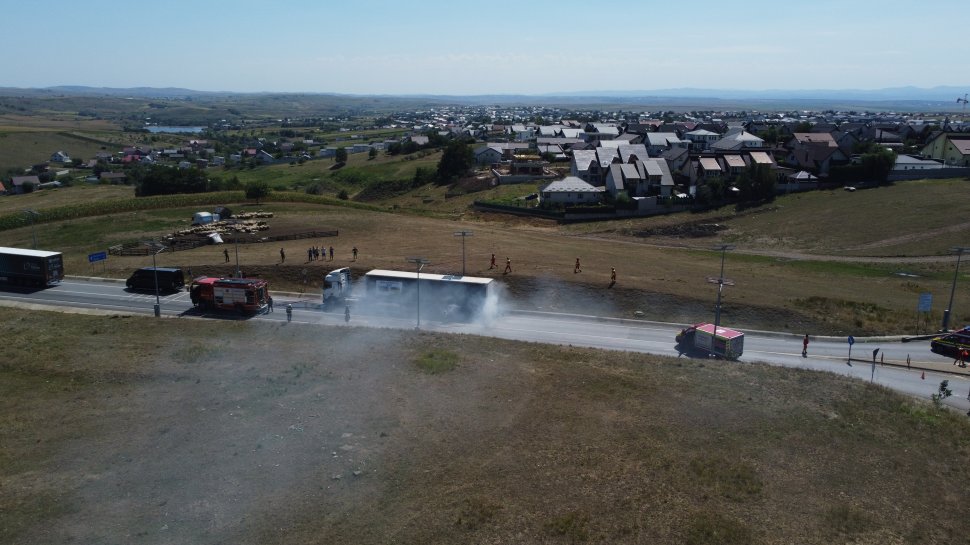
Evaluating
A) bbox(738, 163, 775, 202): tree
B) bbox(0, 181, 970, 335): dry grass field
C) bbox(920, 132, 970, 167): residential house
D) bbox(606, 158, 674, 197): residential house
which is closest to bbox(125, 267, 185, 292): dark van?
bbox(0, 181, 970, 335): dry grass field

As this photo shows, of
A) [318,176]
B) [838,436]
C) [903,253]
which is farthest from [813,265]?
[318,176]

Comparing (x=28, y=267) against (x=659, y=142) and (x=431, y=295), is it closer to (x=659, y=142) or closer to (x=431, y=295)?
(x=431, y=295)

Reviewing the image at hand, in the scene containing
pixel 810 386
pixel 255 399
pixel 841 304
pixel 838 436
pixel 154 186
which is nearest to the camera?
pixel 838 436

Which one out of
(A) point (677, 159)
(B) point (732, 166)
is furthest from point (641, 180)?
(B) point (732, 166)

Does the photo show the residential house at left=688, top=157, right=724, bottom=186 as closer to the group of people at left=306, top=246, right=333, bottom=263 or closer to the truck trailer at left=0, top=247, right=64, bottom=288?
the group of people at left=306, top=246, right=333, bottom=263

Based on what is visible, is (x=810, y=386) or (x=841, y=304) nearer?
(x=810, y=386)

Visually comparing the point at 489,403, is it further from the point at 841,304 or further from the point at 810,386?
the point at 841,304

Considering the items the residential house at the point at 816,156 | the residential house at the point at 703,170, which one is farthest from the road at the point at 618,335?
the residential house at the point at 816,156
